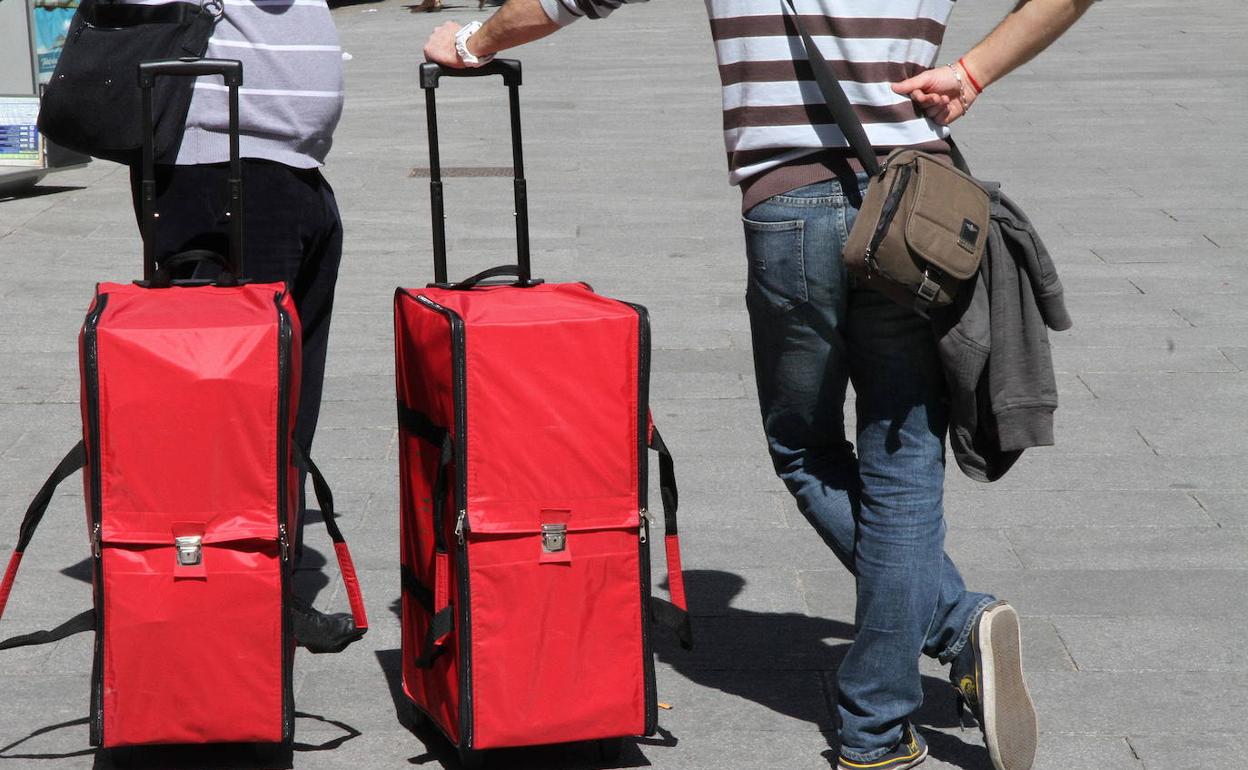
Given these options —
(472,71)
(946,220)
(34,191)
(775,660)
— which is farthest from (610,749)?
(34,191)

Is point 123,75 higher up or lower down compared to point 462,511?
higher up

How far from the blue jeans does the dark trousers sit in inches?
45.6

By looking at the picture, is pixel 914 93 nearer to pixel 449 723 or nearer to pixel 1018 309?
pixel 1018 309

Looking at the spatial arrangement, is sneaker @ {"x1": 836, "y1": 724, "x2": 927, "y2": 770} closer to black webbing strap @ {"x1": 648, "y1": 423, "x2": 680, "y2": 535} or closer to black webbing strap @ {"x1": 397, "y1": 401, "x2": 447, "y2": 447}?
black webbing strap @ {"x1": 648, "y1": 423, "x2": 680, "y2": 535}

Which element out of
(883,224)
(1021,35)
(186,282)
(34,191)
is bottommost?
(34,191)

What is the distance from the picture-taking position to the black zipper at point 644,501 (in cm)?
300

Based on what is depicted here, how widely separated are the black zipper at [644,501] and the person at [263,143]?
0.87 metres

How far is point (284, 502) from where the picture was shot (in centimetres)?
304

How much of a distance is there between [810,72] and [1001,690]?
116 cm

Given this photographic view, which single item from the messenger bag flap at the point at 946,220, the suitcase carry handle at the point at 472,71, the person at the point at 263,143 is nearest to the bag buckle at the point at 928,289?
the messenger bag flap at the point at 946,220

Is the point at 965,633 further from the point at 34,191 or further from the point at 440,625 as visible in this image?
the point at 34,191

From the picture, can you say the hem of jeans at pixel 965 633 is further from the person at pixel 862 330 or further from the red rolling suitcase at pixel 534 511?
the red rolling suitcase at pixel 534 511

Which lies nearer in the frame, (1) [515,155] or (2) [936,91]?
(2) [936,91]

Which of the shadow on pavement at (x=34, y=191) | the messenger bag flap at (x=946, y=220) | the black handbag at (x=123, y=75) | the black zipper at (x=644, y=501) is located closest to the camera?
the messenger bag flap at (x=946, y=220)
